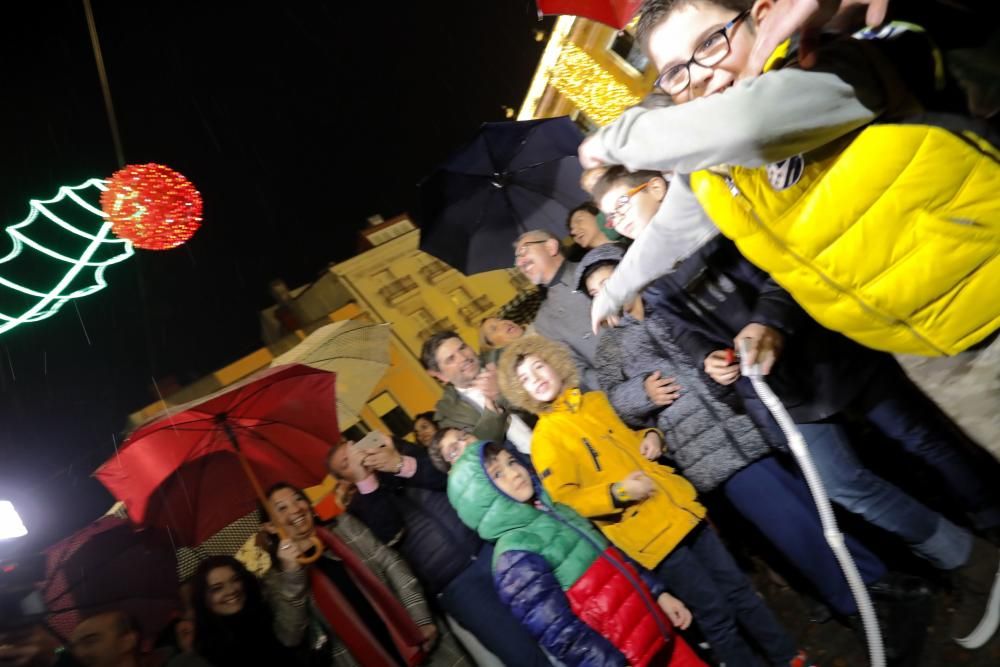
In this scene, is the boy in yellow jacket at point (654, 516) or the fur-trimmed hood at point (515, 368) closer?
the boy in yellow jacket at point (654, 516)

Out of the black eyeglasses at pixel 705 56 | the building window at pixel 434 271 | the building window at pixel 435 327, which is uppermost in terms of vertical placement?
the building window at pixel 434 271

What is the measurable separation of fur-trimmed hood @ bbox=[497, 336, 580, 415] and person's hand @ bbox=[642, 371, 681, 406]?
70 cm

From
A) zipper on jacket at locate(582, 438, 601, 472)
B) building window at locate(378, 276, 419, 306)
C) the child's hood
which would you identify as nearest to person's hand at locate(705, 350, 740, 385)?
zipper on jacket at locate(582, 438, 601, 472)

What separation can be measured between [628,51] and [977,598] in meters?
13.4

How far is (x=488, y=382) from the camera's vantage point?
4602mm

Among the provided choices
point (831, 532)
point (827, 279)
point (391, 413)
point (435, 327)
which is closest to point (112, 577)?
point (831, 532)

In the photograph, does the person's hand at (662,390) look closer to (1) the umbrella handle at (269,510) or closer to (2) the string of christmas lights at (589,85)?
(1) the umbrella handle at (269,510)

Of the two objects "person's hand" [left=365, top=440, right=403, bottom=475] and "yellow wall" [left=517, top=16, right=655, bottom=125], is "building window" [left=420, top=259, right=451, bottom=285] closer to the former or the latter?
"yellow wall" [left=517, top=16, right=655, bottom=125]

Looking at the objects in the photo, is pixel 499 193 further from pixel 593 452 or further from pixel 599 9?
pixel 593 452

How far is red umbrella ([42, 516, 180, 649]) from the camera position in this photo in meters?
3.00

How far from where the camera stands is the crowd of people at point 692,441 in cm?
143

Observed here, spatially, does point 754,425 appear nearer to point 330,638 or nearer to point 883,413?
point 883,413

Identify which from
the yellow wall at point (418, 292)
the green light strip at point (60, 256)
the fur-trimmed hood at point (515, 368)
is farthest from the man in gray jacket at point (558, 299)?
the yellow wall at point (418, 292)

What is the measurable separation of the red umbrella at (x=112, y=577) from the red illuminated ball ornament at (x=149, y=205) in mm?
2647
